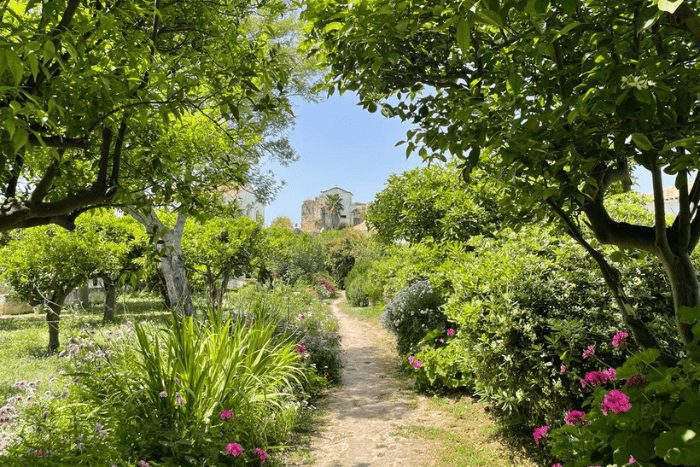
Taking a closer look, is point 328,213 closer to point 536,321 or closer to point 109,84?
point 536,321

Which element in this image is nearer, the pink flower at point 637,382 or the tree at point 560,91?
the tree at point 560,91

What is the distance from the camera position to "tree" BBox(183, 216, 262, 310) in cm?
1302

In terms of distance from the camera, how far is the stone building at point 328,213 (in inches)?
2660

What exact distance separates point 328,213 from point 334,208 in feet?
6.91

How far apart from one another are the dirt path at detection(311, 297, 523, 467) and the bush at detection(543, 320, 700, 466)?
238cm

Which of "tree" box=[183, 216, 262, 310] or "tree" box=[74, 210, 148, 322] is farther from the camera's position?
"tree" box=[183, 216, 262, 310]

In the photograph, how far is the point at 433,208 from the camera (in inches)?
378

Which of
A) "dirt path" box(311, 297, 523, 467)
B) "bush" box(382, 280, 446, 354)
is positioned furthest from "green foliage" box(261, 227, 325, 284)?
"dirt path" box(311, 297, 523, 467)

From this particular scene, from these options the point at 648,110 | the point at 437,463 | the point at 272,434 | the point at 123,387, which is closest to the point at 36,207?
the point at 123,387

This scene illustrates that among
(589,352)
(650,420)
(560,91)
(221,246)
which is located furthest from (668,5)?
(221,246)

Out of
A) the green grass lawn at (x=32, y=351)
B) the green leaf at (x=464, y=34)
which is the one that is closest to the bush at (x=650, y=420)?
the green leaf at (x=464, y=34)

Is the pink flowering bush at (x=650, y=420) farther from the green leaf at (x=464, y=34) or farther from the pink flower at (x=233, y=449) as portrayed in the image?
the pink flower at (x=233, y=449)

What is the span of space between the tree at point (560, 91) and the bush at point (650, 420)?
1.13 ft

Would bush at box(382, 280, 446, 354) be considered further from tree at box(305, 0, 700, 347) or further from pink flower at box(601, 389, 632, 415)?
pink flower at box(601, 389, 632, 415)
